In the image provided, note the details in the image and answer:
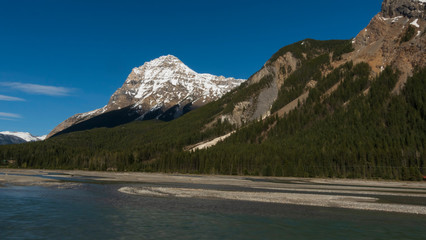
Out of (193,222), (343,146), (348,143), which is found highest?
(348,143)

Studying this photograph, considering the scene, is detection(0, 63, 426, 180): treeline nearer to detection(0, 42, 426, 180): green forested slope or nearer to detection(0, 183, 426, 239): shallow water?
detection(0, 42, 426, 180): green forested slope

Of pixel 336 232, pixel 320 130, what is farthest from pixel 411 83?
pixel 336 232

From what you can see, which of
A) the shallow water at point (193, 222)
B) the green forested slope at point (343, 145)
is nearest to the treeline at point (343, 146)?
the green forested slope at point (343, 145)

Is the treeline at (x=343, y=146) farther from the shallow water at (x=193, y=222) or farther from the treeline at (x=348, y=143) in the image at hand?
the shallow water at (x=193, y=222)

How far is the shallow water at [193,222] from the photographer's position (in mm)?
23281

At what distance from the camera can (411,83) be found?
158 metres

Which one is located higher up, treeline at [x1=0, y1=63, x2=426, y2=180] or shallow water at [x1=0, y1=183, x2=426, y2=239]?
treeline at [x1=0, y1=63, x2=426, y2=180]

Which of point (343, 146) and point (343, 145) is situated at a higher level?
point (343, 145)

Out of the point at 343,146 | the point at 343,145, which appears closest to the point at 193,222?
the point at 343,146

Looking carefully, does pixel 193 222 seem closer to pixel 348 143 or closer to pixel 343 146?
pixel 343 146

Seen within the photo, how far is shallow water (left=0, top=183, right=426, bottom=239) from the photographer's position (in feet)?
76.4

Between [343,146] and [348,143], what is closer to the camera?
[343,146]

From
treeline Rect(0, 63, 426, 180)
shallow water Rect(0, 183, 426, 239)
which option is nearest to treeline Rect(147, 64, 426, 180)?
treeline Rect(0, 63, 426, 180)

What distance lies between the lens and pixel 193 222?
27562 millimetres
